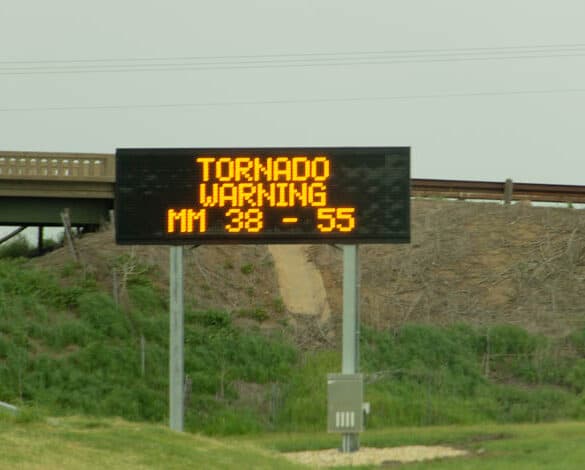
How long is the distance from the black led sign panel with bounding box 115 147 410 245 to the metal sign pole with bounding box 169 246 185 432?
875 millimetres

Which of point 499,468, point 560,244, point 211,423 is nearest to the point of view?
point 499,468

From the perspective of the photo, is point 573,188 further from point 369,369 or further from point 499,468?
point 499,468

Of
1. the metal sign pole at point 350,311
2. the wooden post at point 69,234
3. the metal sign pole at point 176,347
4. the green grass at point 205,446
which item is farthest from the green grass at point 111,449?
the wooden post at point 69,234

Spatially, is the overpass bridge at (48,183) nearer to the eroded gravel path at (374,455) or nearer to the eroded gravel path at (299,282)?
the eroded gravel path at (299,282)

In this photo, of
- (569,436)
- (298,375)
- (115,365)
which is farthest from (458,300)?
(569,436)

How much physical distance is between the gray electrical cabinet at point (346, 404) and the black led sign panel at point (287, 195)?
2.45m

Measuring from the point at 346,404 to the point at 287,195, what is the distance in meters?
3.74

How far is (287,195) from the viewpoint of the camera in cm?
2548

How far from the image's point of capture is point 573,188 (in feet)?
147

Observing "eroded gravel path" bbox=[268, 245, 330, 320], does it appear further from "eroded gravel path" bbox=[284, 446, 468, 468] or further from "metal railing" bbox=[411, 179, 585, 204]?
"eroded gravel path" bbox=[284, 446, 468, 468]

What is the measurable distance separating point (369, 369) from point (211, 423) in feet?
15.6

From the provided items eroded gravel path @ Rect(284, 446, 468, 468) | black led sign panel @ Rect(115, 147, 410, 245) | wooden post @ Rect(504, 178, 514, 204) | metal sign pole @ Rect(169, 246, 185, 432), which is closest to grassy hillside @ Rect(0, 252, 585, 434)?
metal sign pole @ Rect(169, 246, 185, 432)

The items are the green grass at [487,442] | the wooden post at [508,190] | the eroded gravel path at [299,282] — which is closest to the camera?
the green grass at [487,442]

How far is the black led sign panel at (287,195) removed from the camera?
83.7ft
